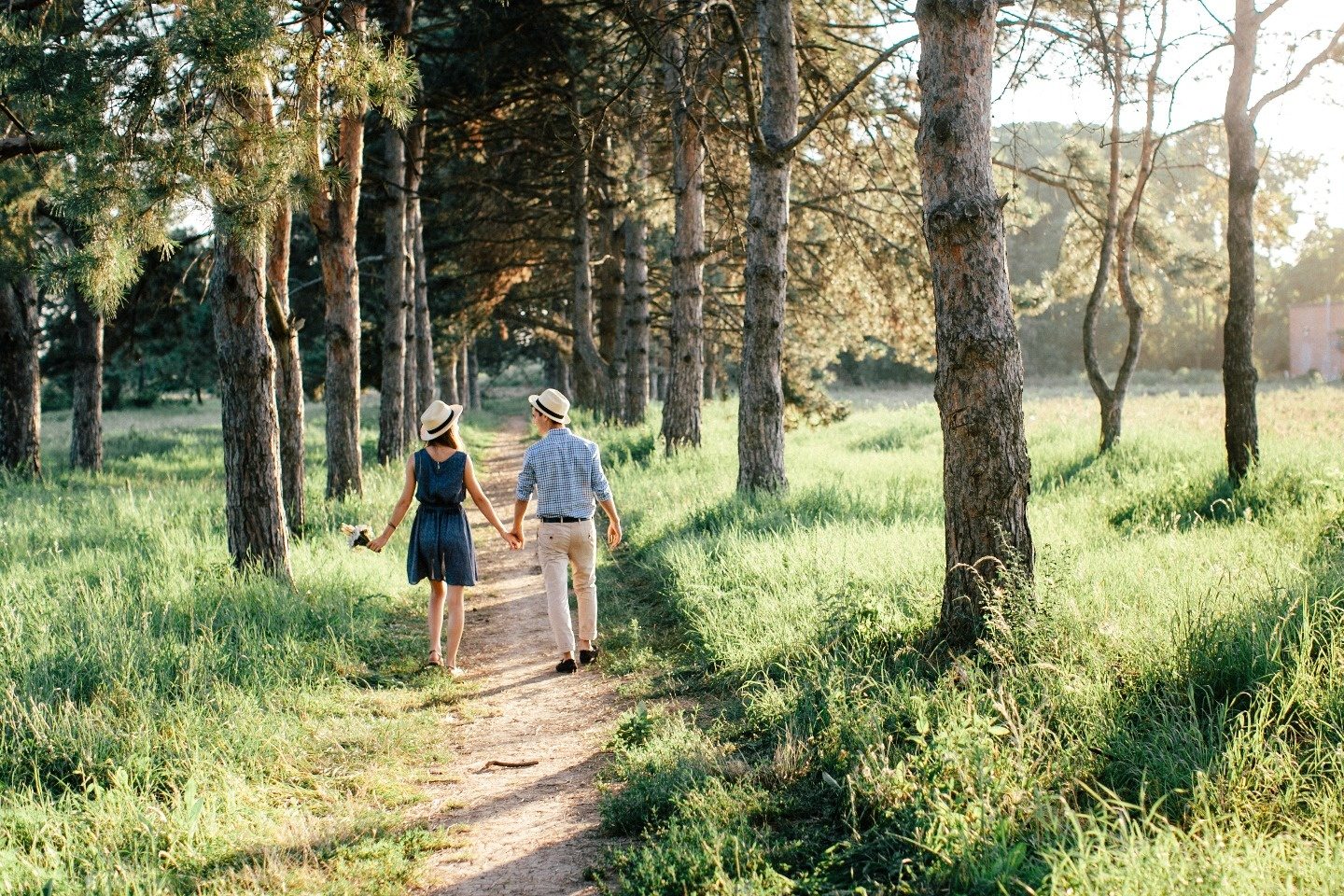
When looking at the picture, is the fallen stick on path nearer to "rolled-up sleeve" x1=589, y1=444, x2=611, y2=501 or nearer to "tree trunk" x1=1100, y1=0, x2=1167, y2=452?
"rolled-up sleeve" x1=589, y1=444, x2=611, y2=501

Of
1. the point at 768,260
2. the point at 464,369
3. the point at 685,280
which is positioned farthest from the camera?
the point at 464,369

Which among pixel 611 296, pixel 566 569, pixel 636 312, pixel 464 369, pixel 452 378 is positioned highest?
pixel 611 296

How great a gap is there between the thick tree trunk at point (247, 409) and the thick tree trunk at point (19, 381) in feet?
32.3

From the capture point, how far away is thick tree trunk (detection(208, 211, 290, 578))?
6.93m

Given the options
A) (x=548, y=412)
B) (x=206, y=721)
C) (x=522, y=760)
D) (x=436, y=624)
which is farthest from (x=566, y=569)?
(x=206, y=721)

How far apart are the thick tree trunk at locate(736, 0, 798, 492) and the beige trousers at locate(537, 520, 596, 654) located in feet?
12.2

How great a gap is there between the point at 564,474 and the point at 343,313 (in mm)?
5980

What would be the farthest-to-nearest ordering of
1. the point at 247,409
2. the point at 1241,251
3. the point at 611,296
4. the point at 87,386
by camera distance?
1. the point at 611,296
2. the point at 87,386
3. the point at 1241,251
4. the point at 247,409

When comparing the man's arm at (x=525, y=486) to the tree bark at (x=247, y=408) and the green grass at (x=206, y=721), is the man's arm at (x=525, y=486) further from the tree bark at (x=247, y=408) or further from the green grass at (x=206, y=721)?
the tree bark at (x=247, y=408)

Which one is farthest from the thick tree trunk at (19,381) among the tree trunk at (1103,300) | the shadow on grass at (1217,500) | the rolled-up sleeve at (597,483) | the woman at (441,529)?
the tree trunk at (1103,300)

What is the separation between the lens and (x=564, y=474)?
6598 millimetres

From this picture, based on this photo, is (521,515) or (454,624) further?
(521,515)

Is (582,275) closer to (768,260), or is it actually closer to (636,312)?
(636,312)

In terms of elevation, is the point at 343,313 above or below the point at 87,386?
above
